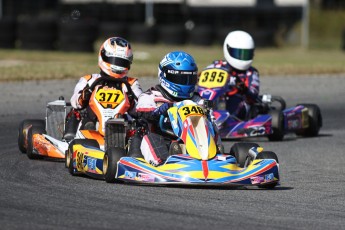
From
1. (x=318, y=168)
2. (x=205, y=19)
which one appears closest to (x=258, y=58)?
(x=205, y=19)

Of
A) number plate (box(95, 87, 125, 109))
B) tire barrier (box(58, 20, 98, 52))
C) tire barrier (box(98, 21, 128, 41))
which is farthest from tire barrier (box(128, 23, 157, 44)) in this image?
number plate (box(95, 87, 125, 109))

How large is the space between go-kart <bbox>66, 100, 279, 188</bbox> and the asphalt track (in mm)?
96

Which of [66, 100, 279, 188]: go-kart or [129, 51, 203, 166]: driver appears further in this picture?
[129, 51, 203, 166]: driver

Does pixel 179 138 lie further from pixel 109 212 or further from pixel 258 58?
pixel 258 58

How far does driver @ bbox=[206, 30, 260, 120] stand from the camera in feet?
42.5

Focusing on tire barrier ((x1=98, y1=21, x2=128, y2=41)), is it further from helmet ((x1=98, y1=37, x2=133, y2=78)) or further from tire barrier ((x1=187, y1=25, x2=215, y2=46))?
helmet ((x1=98, y1=37, x2=133, y2=78))

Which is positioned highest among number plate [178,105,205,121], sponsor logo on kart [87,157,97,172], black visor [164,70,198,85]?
black visor [164,70,198,85]

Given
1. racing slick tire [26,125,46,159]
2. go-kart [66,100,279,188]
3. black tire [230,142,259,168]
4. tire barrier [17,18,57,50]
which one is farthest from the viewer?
tire barrier [17,18,57,50]

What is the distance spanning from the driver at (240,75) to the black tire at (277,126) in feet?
1.27

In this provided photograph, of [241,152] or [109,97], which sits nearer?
[241,152]

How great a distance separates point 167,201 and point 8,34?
1860 centimetres

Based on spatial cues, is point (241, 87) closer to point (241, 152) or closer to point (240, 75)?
point (240, 75)

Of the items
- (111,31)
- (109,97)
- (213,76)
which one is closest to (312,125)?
(213,76)

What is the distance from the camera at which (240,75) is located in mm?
13289
